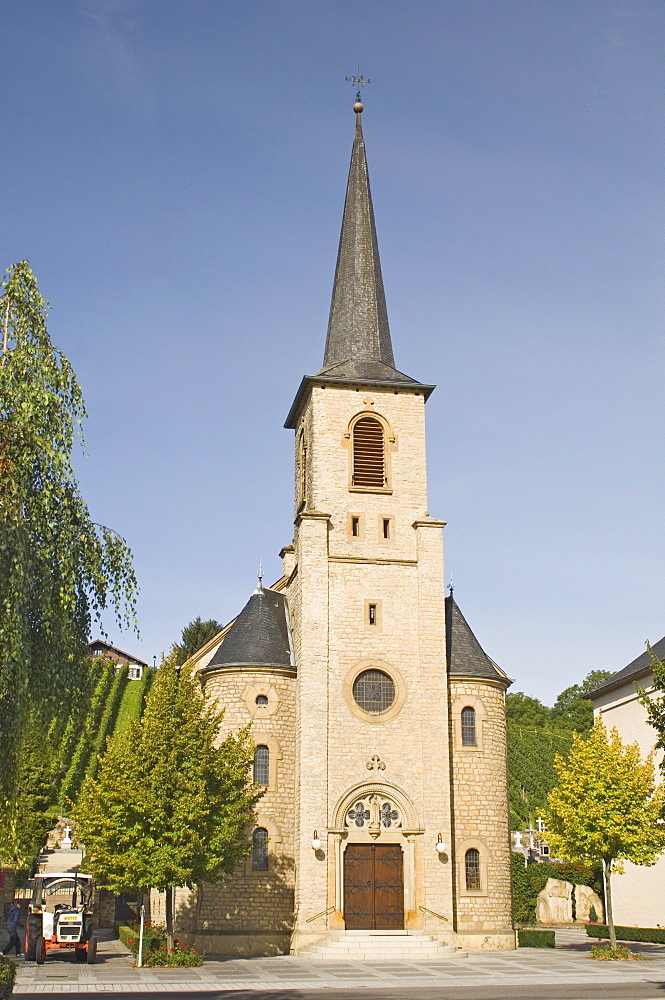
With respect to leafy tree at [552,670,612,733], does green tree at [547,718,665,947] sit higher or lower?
lower

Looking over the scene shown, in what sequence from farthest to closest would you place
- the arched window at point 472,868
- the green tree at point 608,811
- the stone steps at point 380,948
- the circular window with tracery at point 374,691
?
the circular window with tracery at point 374,691 → the arched window at point 472,868 → the green tree at point 608,811 → the stone steps at point 380,948

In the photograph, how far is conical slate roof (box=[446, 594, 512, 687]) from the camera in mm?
33031

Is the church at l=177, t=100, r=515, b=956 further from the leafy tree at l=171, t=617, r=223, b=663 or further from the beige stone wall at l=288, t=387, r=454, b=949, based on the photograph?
the leafy tree at l=171, t=617, r=223, b=663

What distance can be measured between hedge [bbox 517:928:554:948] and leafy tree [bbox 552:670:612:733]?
61354mm

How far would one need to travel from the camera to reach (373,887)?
97.9 feet

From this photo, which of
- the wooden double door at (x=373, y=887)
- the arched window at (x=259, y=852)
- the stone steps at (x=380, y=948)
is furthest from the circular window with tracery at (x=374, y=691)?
the stone steps at (x=380, y=948)

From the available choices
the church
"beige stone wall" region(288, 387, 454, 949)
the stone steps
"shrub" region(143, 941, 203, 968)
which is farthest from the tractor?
the stone steps

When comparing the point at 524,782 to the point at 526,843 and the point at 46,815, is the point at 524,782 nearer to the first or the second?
the point at 526,843

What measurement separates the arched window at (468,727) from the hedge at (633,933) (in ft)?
29.7

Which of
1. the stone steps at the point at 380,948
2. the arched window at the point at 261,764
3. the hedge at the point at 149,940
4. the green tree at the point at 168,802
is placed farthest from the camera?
the arched window at the point at 261,764

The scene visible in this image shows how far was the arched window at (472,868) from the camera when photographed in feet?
100

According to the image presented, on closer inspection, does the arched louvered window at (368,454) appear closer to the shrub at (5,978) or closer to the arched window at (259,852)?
the arched window at (259,852)

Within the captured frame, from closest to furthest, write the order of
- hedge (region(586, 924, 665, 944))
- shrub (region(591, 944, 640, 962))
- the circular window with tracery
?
shrub (region(591, 944, 640, 962))
the circular window with tracery
hedge (region(586, 924, 665, 944))

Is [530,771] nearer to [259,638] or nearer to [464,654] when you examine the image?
[464,654]
